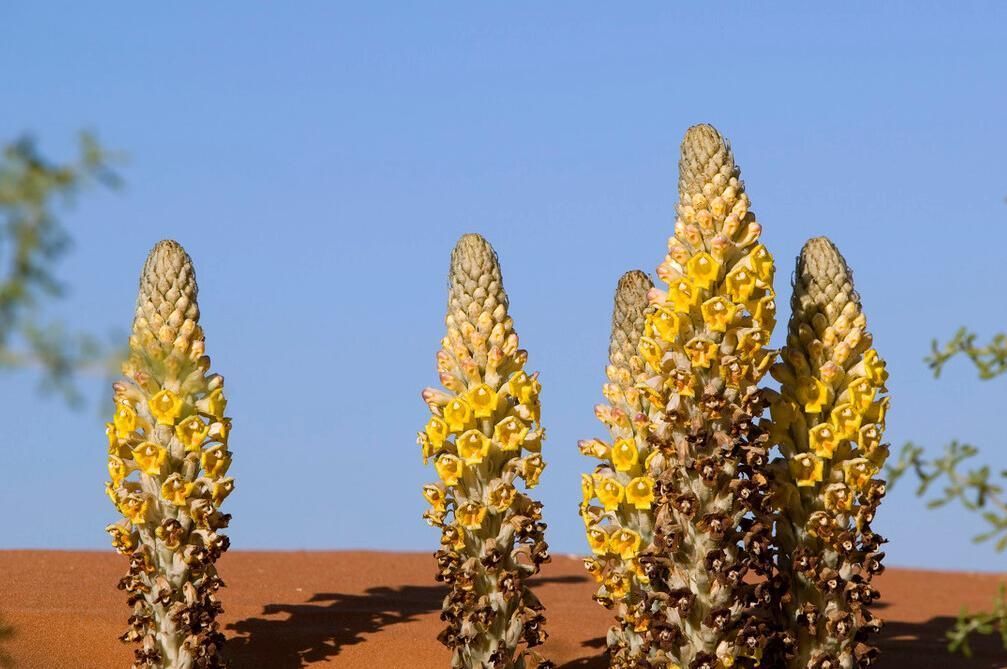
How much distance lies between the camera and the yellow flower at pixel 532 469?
11.9 m

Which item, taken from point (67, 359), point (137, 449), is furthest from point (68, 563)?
point (67, 359)

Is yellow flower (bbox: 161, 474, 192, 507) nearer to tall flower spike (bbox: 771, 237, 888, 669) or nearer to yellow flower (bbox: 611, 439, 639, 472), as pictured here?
yellow flower (bbox: 611, 439, 639, 472)

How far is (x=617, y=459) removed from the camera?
12.3 metres

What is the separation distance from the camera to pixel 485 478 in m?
12.1

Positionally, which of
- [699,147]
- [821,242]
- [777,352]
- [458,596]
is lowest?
[458,596]

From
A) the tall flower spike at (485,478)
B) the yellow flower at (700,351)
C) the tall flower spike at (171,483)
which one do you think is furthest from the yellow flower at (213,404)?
the yellow flower at (700,351)

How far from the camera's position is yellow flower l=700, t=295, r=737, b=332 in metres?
11.2

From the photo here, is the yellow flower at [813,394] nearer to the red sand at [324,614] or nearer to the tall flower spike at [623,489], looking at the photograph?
the tall flower spike at [623,489]

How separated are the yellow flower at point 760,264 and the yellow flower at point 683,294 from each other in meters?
0.56

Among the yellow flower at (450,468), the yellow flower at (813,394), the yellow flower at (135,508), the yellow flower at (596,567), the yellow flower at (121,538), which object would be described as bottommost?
the yellow flower at (596,567)

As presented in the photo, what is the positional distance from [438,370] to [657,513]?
2.36 meters

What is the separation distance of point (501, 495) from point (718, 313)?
250 cm

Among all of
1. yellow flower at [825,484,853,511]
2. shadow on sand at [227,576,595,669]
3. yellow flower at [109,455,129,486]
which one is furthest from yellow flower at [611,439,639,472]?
yellow flower at [109,455,129,486]

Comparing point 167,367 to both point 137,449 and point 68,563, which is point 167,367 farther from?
point 68,563
